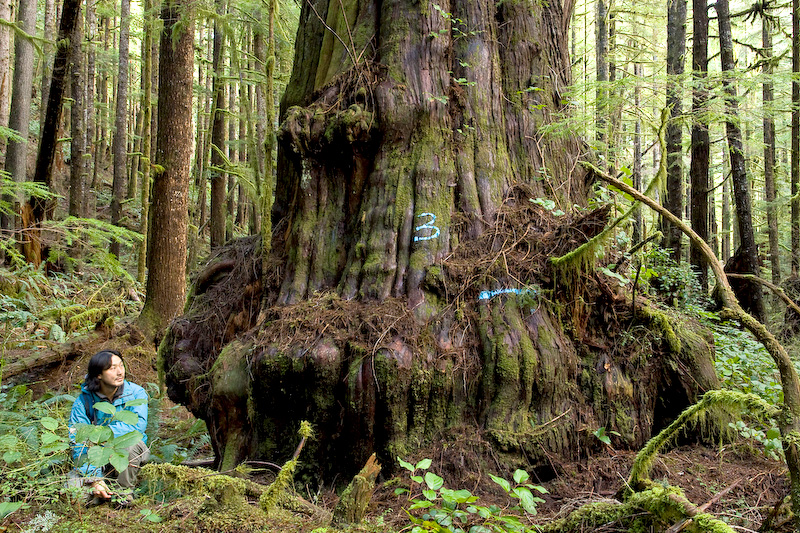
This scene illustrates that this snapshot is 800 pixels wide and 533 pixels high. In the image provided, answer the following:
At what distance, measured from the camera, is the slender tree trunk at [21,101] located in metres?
11.3

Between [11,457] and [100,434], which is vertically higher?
[100,434]

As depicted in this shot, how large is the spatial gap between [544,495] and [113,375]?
11.3 ft

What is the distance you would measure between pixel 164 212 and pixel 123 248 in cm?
Answer: 1218

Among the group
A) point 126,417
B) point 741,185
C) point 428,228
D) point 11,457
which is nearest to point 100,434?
point 126,417

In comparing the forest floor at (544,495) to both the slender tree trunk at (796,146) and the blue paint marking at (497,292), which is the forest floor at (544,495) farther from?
the slender tree trunk at (796,146)

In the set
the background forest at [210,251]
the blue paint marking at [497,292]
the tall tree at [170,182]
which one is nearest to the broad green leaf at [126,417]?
the background forest at [210,251]

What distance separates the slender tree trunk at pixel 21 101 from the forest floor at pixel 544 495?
10.1m

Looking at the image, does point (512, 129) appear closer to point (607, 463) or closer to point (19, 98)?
point (607, 463)

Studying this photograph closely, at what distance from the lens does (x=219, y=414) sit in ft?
13.4

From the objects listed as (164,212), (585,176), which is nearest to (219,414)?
(585,176)

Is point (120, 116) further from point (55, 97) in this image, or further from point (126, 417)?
point (126, 417)

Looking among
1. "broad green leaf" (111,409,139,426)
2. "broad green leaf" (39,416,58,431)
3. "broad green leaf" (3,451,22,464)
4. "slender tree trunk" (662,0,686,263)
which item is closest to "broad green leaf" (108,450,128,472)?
"broad green leaf" (111,409,139,426)

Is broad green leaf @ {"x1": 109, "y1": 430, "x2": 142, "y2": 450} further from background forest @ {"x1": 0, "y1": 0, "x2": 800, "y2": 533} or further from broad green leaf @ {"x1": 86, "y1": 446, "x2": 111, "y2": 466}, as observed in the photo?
background forest @ {"x1": 0, "y1": 0, "x2": 800, "y2": 533}

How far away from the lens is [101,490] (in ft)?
9.87
